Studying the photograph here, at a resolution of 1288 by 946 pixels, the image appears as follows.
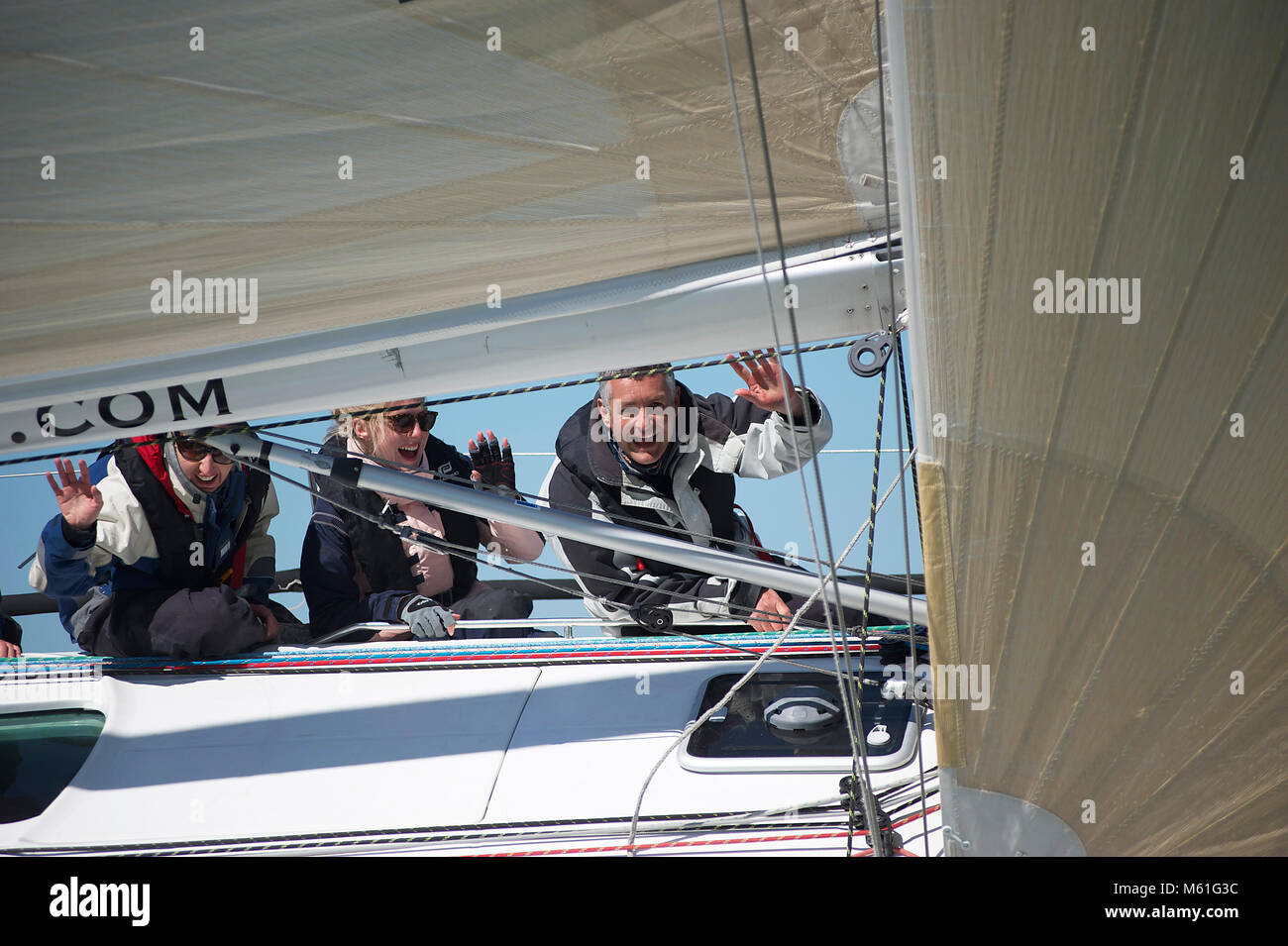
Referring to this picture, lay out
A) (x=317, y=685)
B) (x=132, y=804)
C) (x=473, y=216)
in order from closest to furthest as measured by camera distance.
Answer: (x=473, y=216)
(x=132, y=804)
(x=317, y=685)

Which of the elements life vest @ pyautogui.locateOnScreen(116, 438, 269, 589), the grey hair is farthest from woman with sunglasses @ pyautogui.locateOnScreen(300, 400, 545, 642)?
the grey hair

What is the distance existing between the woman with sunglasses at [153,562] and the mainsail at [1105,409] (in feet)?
5.00

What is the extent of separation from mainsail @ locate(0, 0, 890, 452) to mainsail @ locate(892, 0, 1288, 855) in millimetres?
546

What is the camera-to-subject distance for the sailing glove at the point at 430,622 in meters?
2.20

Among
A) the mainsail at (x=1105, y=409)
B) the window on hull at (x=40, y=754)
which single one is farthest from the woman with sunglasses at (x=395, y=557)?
the mainsail at (x=1105, y=409)

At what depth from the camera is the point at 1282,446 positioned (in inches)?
41.1

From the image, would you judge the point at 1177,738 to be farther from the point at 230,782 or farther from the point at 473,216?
the point at 230,782

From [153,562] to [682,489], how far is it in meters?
1.12

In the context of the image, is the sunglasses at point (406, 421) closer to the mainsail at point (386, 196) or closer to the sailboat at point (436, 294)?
the sailboat at point (436, 294)

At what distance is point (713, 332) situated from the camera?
1637mm

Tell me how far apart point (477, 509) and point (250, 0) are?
2.79 ft

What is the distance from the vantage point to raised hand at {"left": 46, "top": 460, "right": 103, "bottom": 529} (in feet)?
6.37
